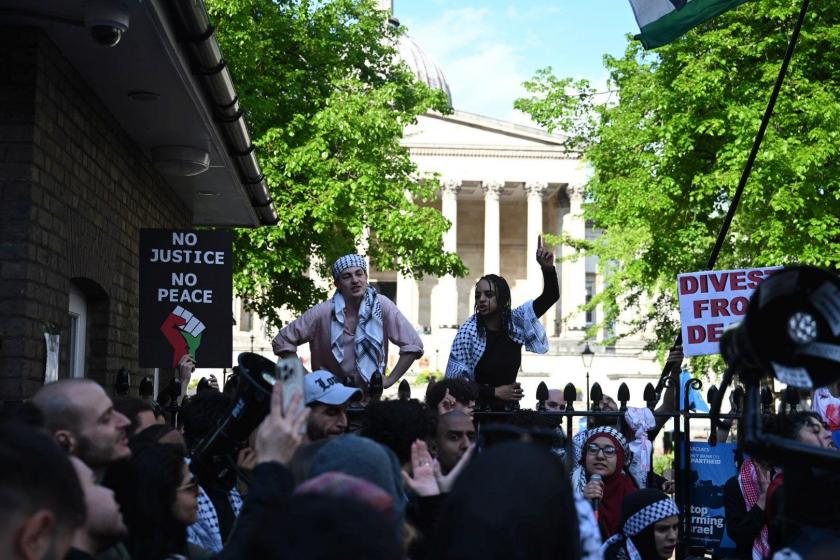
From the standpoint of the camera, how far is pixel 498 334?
27.7ft

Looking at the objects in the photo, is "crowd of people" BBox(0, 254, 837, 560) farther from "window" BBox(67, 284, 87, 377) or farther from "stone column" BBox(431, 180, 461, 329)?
"stone column" BBox(431, 180, 461, 329)

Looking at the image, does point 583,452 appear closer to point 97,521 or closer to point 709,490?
point 709,490

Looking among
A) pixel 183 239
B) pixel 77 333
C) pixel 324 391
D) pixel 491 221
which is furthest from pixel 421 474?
pixel 491 221

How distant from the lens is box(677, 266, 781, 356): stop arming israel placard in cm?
892

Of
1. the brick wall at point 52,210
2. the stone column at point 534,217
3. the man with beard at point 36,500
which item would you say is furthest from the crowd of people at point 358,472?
the stone column at point 534,217

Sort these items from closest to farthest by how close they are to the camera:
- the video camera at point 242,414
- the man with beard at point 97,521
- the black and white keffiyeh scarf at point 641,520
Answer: the man with beard at point 97,521
the video camera at point 242,414
the black and white keffiyeh scarf at point 641,520

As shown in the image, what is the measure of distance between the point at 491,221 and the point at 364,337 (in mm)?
64305

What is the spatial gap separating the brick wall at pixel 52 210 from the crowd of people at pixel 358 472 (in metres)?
1.04

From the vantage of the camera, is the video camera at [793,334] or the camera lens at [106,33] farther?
the camera lens at [106,33]

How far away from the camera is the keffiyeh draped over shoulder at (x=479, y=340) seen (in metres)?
8.46

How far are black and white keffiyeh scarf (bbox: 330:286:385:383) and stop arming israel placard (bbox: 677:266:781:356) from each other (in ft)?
7.19

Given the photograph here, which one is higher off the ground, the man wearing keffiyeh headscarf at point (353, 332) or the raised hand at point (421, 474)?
the man wearing keffiyeh headscarf at point (353, 332)

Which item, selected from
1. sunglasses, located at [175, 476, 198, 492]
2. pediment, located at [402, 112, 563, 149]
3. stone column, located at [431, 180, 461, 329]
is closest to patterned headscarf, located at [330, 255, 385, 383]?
sunglasses, located at [175, 476, 198, 492]

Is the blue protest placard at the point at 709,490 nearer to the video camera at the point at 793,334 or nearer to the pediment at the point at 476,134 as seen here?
the video camera at the point at 793,334
